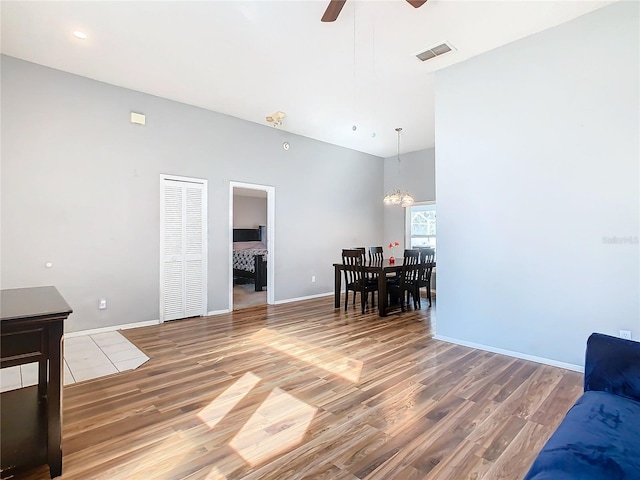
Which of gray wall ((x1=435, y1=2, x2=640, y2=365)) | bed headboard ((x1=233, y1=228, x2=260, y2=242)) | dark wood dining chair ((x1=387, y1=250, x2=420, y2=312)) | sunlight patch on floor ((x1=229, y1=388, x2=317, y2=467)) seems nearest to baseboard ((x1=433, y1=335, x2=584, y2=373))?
gray wall ((x1=435, y1=2, x2=640, y2=365))

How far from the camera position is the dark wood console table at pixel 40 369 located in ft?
4.71

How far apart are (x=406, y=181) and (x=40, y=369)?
7.06m

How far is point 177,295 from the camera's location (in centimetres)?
474

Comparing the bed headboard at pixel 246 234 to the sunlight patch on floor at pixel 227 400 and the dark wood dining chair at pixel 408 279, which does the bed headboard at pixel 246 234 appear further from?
the sunlight patch on floor at pixel 227 400

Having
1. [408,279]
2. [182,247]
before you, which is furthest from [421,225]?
[182,247]

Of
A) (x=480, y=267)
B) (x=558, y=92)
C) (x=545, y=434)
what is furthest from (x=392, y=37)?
(x=545, y=434)

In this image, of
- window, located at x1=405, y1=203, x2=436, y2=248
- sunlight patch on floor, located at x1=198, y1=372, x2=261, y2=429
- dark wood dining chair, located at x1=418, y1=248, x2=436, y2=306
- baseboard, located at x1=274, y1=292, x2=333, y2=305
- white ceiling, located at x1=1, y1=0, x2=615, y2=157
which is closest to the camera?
sunlight patch on floor, located at x1=198, y1=372, x2=261, y2=429

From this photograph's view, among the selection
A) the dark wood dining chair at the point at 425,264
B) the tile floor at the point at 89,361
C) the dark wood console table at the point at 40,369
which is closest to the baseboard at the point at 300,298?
the dark wood dining chair at the point at 425,264

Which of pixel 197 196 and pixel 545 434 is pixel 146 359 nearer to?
pixel 197 196

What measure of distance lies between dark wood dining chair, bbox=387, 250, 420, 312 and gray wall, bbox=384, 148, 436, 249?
7.33 feet

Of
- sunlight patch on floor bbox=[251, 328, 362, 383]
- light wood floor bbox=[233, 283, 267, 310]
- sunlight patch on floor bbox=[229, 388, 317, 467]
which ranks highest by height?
light wood floor bbox=[233, 283, 267, 310]

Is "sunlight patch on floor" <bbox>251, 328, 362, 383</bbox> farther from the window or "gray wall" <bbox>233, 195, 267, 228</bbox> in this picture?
"gray wall" <bbox>233, 195, 267, 228</bbox>

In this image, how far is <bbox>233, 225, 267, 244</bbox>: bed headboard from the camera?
961 centimetres

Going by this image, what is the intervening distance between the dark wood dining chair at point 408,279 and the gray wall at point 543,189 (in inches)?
55.2
